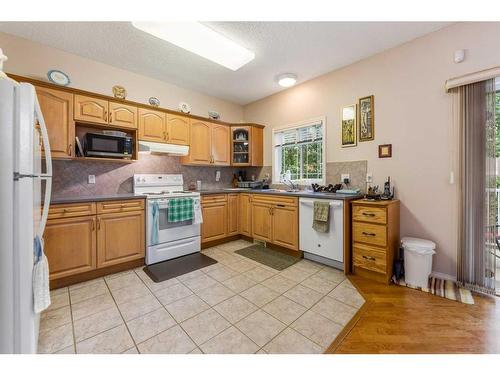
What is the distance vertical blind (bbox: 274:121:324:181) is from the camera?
135 inches

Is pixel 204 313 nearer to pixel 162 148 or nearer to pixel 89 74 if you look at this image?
pixel 162 148

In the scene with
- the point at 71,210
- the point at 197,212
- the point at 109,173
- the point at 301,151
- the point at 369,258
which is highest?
the point at 301,151

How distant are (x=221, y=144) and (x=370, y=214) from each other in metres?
2.69

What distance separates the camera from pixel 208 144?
366 centimetres

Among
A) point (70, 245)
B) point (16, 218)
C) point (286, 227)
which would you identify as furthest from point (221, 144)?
point (16, 218)

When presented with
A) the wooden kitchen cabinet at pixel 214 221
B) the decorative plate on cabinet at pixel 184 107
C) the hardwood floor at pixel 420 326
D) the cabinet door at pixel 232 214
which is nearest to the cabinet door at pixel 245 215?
the cabinet door at pixel 232 214

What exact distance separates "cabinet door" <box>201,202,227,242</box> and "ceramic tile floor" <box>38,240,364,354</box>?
840 mm

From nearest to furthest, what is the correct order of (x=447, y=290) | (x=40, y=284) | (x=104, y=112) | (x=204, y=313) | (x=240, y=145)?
(x=40, y=284) < (x=204, y=313) < (x=447, y=290) < (x=104, y=112) < (x=240, y=145)

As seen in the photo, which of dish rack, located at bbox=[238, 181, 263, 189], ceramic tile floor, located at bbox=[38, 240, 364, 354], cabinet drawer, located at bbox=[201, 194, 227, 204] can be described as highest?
dish rack, located at bbox=[238, 181, 263, 189]

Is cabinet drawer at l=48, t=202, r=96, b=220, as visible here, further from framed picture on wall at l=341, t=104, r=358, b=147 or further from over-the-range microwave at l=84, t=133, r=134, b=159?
framed picture on wall at l=341, t=104, r=358, b=147

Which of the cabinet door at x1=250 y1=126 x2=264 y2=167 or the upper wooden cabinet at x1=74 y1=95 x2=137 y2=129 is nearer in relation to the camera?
the upper wooden cabinet at x1=74 y1=95 x2=137 y2=129

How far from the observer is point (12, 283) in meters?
1.05

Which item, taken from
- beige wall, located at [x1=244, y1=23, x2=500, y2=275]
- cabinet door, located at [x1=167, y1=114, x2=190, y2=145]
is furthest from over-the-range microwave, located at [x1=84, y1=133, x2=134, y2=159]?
beige wall, located at [x1=244, y1=23, x2=500, y2=275]

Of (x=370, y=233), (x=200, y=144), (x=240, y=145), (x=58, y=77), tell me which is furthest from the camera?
(x=240, y=145)
